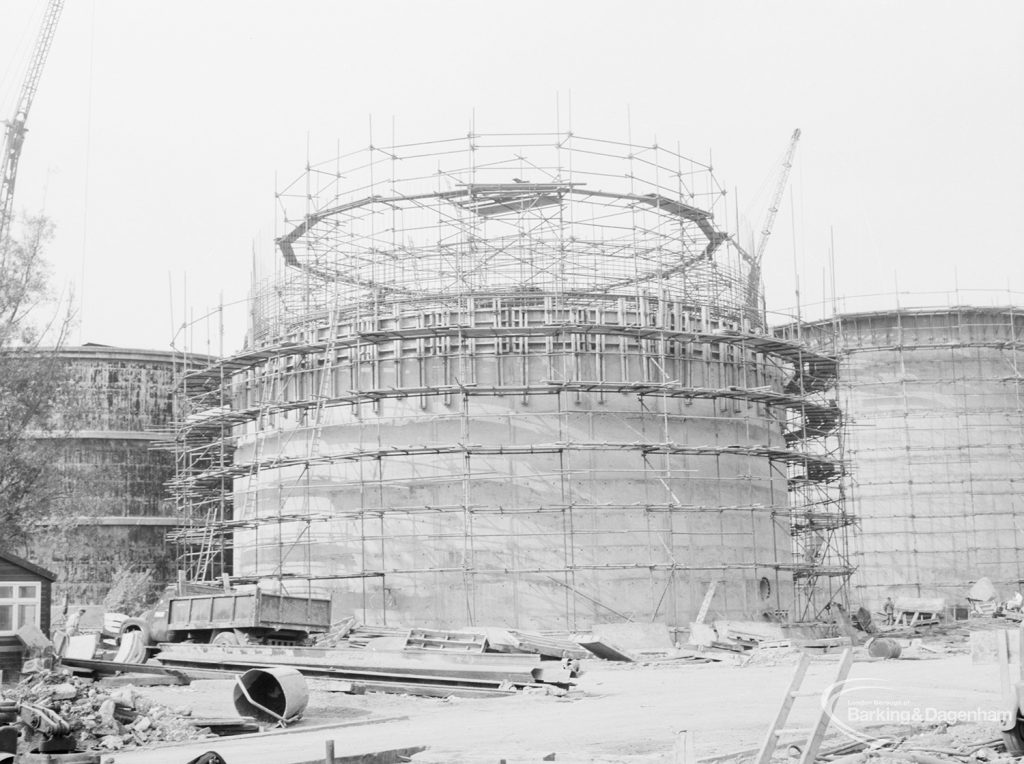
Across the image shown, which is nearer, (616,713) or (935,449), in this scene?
(616,713)

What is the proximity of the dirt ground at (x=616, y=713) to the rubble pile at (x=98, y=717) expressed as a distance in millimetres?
612

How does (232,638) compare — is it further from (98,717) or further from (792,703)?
(792,703)

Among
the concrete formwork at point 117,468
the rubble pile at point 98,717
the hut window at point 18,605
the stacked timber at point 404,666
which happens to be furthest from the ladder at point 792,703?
the concrete formwork at point 117,468

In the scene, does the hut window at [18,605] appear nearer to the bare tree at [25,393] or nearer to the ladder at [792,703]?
the bare tree at [25,393]

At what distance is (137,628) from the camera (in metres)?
29.1

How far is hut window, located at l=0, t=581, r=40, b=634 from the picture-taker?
75.3ft

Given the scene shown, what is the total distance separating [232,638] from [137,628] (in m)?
3.74

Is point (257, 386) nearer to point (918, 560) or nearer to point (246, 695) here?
point (246, 695)

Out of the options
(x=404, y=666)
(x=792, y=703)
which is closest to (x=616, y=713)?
(x=404, y=666)

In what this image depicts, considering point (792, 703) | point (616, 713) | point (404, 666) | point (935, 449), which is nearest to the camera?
point (792, 703)

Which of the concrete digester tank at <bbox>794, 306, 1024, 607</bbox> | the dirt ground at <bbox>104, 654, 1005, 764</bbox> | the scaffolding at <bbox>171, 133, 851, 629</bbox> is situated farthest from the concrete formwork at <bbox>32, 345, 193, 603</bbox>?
the concrete digester tank at <bbox>794, 306, 1024, 607</bbox>

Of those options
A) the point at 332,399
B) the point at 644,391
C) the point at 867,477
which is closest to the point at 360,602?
the point at 332,399

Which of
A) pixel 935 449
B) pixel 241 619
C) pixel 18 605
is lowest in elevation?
pixel 241 619

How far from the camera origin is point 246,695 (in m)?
18.1
